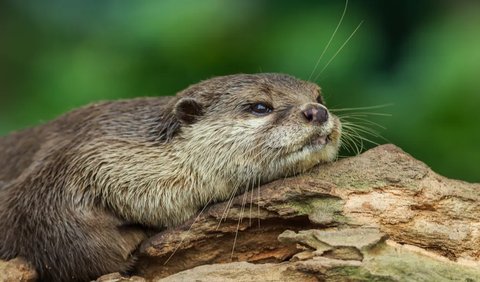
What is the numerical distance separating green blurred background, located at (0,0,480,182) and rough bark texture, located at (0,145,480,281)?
258cm

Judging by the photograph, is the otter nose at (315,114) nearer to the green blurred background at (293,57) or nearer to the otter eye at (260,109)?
the otter eye at (260,109)

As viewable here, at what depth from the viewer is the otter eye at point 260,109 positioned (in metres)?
5.23

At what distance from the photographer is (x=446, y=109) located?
7.52m

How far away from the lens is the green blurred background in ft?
24.6

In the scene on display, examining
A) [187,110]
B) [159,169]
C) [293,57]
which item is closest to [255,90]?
[187,110]

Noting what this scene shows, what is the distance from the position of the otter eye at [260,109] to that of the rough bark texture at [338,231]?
0.47 m

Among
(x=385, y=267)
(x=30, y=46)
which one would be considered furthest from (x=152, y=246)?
(x=30, y=46)

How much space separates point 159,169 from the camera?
17.3ft

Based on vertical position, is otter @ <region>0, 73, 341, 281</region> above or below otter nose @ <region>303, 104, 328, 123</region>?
below

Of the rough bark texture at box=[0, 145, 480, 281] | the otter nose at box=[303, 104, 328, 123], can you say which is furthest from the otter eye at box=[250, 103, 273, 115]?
the rough bark texture at box=[0, 145, 480, 281]

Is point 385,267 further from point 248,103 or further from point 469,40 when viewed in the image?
point 469,40

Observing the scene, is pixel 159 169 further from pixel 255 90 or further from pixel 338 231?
pixel 338 231

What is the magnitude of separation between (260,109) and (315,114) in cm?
40

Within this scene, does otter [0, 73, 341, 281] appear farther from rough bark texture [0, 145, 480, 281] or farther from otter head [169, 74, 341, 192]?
rough bark texture [0, 145, 480, 281]
